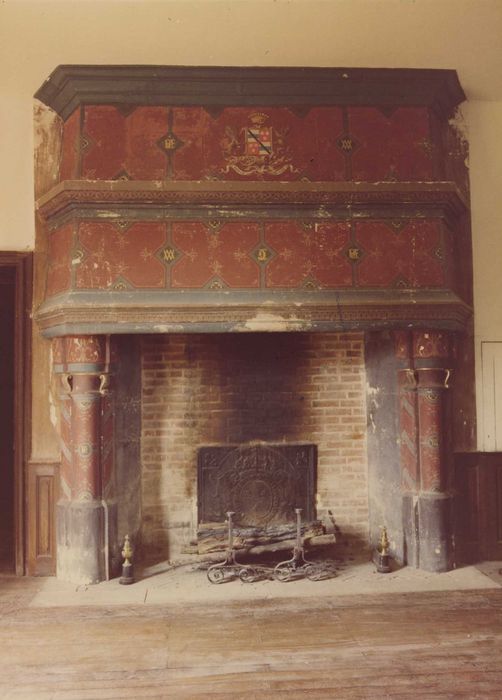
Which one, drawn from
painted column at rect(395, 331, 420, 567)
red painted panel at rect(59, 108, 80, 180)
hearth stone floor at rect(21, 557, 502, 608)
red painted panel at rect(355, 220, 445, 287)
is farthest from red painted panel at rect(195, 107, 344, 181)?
hearth stone floor at rect(21, 557, 502, 608)

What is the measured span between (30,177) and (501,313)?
3.63 m

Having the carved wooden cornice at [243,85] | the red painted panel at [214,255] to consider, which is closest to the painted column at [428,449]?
the red painted panel at [214,255]

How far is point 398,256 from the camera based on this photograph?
408cm

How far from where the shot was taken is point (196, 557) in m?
4.43

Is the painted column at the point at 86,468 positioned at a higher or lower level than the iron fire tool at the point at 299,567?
higher

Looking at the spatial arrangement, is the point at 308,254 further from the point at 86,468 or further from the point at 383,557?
the point at 383,557

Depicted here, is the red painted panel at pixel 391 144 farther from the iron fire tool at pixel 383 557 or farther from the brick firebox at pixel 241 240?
the iron fire tool at pixel 383 557

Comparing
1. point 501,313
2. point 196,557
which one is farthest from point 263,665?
point 501,313

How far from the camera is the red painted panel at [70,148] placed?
Result: 4098 mm

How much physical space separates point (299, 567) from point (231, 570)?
476 millimetres

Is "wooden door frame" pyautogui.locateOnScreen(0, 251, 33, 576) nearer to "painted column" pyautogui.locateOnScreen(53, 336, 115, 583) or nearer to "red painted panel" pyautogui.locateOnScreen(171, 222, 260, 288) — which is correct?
"painted column" pyautogui.locateOnScreen(53, 336, 115, 583)

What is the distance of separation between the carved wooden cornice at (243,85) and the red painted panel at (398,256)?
0.91 meters

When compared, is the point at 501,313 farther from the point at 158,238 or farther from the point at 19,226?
the point at 19,226

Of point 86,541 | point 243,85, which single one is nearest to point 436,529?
point 86,541
